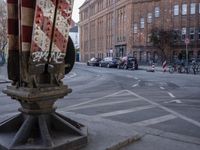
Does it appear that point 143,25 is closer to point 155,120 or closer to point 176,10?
point 176,10

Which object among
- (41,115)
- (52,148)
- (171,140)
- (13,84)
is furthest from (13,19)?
(171,140)

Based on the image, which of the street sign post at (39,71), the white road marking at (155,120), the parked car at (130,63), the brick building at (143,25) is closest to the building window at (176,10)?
the brick building at (143,25)

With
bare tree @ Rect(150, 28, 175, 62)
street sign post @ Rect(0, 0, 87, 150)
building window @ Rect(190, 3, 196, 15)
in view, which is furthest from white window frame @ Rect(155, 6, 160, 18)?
→ street sign post @ Rect(0, 0, 87, 150)

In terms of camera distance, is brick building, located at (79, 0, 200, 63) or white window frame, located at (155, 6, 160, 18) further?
white window frame, located at (155, 6, 160, 18)

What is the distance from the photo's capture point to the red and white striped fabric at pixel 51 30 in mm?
4902

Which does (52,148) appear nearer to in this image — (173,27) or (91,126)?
(91,126)

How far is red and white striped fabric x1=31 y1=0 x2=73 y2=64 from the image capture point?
16.1 ft

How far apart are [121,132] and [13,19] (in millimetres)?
2505

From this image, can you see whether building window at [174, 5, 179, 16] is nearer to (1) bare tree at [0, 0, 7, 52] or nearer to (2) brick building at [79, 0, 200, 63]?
(2) brick building at [79, 0, 200, 63]

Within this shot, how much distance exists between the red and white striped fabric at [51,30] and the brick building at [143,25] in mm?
53527

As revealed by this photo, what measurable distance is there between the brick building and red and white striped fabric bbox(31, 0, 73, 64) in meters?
53.5

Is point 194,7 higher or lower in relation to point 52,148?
higher

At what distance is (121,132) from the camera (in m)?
6.26

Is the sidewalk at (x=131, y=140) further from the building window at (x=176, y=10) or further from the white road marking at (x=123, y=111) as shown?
the building window at (x=176, y=10)
